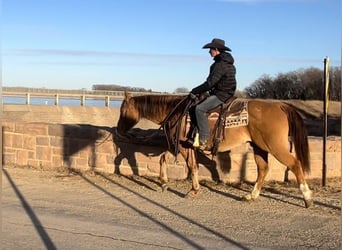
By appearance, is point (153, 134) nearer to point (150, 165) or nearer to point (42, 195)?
point (150, 165)

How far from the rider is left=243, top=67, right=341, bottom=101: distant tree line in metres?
57.5

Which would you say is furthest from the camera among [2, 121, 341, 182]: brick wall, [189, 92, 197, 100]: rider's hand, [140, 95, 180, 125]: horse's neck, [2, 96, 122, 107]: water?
[2, 96, 122, 107]: water

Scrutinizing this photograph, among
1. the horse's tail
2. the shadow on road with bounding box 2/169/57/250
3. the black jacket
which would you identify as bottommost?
the shadow on road with bounding box 2/169/57/250

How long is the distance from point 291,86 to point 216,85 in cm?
6357

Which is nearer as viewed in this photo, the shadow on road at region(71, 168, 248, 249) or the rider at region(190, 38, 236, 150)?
the shadow on road at region(71, 168, 248, 249)

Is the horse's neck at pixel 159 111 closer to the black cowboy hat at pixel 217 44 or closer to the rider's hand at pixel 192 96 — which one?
the rider's hand at pixel 192 96

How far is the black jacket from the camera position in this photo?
31.4 ft

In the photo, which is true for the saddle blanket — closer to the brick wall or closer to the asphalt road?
the asphalt road

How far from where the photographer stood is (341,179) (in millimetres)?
12383

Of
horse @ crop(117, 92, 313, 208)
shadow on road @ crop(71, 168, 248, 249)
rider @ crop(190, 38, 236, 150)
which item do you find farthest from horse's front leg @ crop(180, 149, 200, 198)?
shadow on road @ crop(71, 168, 248, 249)

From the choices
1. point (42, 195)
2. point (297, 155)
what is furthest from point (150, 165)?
point (297, 155)

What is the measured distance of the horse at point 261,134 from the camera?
31.0ft

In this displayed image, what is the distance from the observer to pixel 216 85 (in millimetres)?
9773

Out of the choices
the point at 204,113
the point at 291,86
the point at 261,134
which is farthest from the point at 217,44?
the point at 291,86
